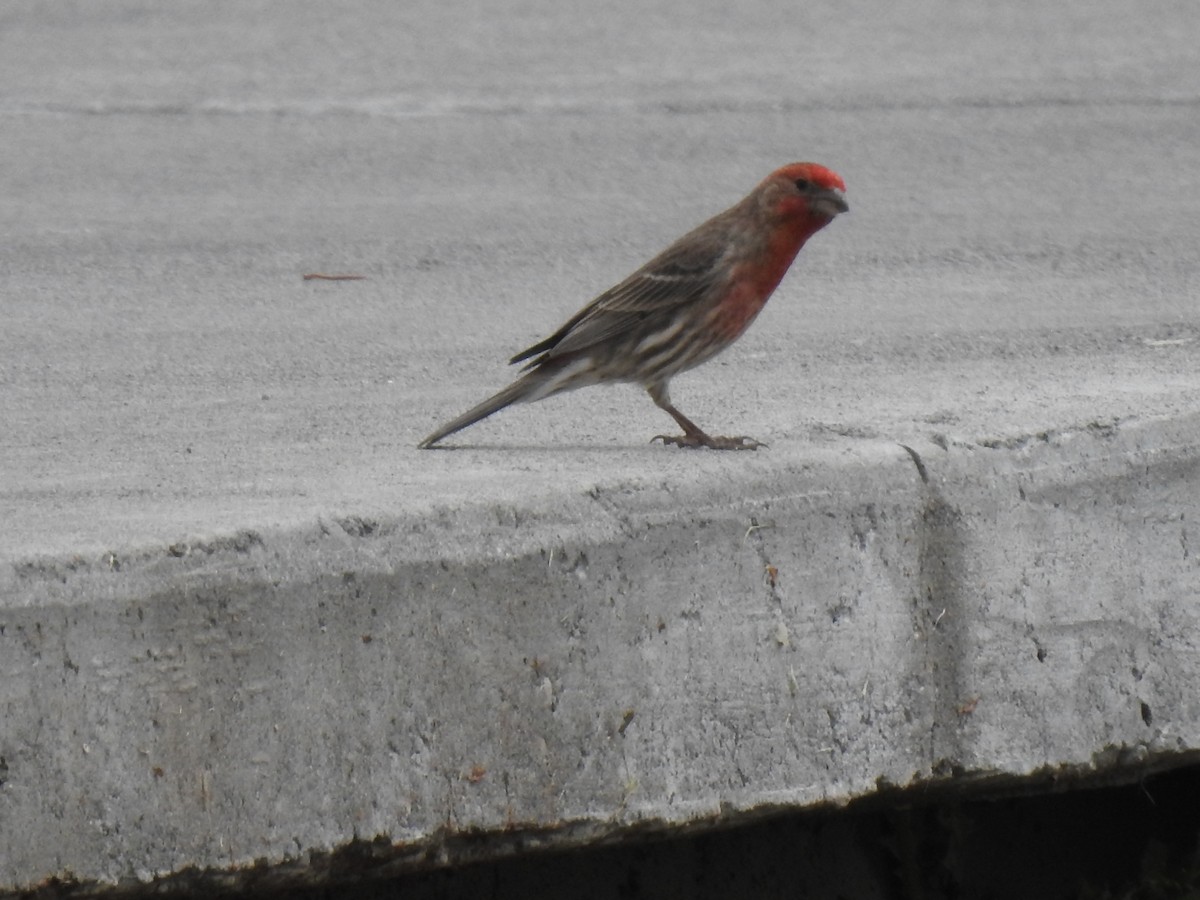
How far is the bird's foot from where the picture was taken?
376cm

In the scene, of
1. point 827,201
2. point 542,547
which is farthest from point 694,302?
point 542,547

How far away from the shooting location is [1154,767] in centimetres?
372

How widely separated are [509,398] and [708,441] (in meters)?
0.70

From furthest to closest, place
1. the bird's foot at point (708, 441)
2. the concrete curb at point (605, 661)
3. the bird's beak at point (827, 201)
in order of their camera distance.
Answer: the bird's beak at point (827, 201), the bird's foot at point (708, 441), the concrete curb at point (605, 661)

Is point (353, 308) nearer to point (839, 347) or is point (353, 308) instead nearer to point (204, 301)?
point (204, 301)

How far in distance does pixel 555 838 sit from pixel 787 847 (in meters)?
1.01

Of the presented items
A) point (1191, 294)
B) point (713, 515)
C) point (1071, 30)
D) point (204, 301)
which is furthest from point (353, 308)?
point (1071, 30)

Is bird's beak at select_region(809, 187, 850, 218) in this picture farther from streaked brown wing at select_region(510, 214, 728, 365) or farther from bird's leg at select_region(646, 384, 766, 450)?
bird's leg at select_region(646, 384, 766, 450)

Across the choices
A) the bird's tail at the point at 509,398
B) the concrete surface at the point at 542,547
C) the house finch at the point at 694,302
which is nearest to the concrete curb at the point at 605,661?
the concrete surface at the point at 542,547

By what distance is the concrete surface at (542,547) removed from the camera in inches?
→ 114

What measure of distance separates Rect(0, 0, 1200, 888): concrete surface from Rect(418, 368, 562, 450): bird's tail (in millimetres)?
69

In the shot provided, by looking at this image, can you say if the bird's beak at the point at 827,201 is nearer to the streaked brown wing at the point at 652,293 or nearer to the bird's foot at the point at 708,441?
the streaked brown wing at the point at 652,293

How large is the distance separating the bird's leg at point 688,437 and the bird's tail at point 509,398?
0.26 m

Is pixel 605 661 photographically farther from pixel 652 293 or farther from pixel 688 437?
pixel 652 293
